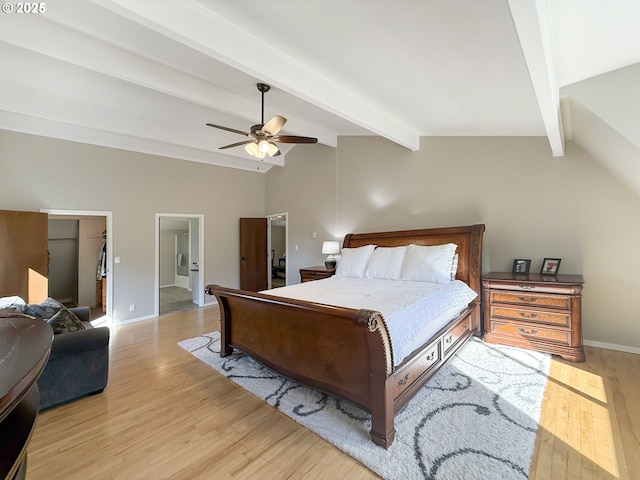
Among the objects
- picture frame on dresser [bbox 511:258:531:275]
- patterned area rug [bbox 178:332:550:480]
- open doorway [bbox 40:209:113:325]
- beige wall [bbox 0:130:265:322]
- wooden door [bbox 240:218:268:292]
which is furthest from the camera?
wooden door [bbox 240:218:268:292]

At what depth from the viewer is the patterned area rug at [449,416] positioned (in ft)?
5.57

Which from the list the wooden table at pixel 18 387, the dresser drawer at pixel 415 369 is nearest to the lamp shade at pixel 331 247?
the dresser drawer at pixel 415 369

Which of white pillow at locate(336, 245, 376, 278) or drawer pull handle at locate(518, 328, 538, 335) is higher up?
white pillow at locate(336, 245, 376, 278)

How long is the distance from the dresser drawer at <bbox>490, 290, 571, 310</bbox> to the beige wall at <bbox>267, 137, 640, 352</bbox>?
2.09ft

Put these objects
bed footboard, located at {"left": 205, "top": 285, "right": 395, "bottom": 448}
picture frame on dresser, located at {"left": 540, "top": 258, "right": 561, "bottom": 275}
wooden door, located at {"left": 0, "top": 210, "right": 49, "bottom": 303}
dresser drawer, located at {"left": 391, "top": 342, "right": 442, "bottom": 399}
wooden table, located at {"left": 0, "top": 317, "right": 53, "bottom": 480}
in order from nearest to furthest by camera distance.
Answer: wooden table, located at {"left": 0, "top": 317, "right": 53, "bottom": 480}
bed footboard, located at {"left": 205, "top": 285, "right": 395, "bottom": 448}
dresser drawer, located at {"left": 391, "top": 342, "right": 442, "bottom": 399}
picture frame on dresser, located at {"left": 540, "top": 258, "right": 561, "bottom": 275}
wooden door, located at {"left": 0, "top": 210, "right": 49, "bottom": 303}

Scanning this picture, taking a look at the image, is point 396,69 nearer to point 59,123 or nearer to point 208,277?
point 59,123

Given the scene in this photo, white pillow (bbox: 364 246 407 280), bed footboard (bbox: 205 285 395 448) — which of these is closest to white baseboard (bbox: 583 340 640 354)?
white pillow (bbox: 364 246 407 280)

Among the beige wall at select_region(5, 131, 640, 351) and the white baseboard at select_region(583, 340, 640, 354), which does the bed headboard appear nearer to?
Answer: the beige wall at select_region(5, 131, 640, 351)

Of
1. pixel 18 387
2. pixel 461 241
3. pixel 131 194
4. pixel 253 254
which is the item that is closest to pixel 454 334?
pixel 461 241

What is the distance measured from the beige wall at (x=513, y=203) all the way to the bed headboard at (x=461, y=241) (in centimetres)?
29

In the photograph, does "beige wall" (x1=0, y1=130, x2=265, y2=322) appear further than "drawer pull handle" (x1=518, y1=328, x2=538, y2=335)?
Yes

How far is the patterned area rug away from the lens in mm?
1699

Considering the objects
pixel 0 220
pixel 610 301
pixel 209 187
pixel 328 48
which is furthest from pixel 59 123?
pixel 610 301

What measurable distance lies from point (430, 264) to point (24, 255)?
5438 mm
